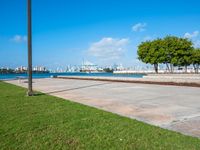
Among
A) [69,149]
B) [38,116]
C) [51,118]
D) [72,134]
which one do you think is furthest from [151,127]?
[38,116]

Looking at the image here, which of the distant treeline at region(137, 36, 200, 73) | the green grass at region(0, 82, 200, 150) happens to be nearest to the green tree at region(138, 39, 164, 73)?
the distant treeline at region(137, 36, 200, 73)

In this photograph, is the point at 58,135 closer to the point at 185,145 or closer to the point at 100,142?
the point at 100,142

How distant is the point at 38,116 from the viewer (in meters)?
6.55

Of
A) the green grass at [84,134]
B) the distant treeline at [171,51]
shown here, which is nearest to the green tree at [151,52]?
the distant treeline at [171,51]

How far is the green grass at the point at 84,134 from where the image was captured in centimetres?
410

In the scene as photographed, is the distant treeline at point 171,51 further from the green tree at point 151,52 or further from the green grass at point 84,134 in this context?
the green grass at point 84,134

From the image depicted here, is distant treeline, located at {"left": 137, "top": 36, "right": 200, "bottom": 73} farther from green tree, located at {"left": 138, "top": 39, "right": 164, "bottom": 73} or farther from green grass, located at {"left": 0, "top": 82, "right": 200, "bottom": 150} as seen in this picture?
green grass, located at {"left": 0, "top": 82, "right": 200, "bottom": 150}

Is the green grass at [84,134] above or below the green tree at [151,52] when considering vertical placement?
below

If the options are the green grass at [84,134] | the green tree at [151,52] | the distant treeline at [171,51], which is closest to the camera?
the green grass at [84,134]

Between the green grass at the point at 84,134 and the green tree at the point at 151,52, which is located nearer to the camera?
the green grass at the point at 84,134

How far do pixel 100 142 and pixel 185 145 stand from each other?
1.48 m

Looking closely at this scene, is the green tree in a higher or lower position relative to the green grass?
higher

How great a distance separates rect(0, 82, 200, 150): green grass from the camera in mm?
4098

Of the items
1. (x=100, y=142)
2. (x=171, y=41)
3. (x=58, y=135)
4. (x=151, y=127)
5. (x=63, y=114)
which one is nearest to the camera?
(x=100, y=142)
